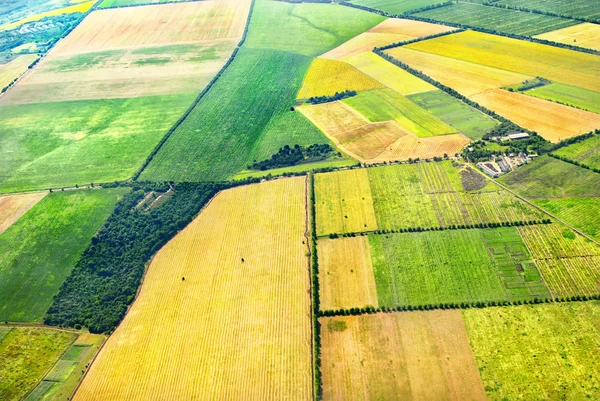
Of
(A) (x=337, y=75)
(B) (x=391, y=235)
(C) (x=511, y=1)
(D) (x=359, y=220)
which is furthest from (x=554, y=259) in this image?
(C) (x=511, y=1)

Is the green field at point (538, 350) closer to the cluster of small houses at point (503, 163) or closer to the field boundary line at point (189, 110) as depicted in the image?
the cluster of small houses at point (503, 163)

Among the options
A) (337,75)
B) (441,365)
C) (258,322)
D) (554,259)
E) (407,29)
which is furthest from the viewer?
(407,29)

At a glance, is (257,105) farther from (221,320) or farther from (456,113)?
(221,320)

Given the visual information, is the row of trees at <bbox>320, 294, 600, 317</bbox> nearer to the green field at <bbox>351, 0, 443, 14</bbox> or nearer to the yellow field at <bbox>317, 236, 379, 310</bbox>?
the yellow field at <bbox>317, 236, 379, 310</bbox>

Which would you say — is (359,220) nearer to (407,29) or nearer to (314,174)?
(314,174)

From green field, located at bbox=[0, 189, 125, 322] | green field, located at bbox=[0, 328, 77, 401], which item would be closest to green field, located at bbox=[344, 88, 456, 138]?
green field, located at bbox=[0, 189, 125, 322]

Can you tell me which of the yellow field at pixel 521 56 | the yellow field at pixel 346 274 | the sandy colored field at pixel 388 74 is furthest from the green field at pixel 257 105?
the yellow field at pixel 521 56

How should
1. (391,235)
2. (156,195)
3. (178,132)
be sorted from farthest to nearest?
(178,132)
(156,195)
(391,235)
